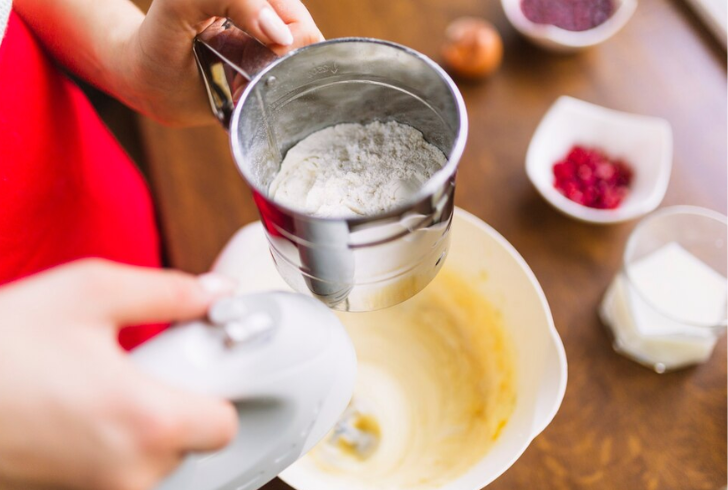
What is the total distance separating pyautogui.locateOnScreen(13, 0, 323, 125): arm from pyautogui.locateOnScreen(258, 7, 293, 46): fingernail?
32mm

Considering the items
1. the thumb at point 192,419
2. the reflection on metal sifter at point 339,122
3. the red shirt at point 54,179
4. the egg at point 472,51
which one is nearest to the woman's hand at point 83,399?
the thumb at point 192,419

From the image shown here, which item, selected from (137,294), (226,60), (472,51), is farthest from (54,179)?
(472,51)

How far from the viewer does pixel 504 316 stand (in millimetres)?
652

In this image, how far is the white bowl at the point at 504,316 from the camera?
51cm

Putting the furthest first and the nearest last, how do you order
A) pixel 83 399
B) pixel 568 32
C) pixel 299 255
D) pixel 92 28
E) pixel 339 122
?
pixel 568 32
pixel 92 28
pixel 339 122
pixel 299 255
pixel 83 399

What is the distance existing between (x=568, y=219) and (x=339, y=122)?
422 millimetres

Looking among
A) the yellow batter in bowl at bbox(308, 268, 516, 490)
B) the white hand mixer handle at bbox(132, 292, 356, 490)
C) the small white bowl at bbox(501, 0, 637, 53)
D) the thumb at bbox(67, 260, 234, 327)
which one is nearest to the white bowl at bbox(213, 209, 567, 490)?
the yellow batter in bowl at bbox(308, 268, 516, 490)

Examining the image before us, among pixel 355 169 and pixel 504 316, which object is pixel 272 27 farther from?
pixel 504 316

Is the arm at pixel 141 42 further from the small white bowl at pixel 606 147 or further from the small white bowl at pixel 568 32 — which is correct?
the small white bowl at pixel 568 32

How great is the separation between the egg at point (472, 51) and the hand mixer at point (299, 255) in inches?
17.7

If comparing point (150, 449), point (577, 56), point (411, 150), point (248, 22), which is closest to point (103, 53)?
point (248, 22)

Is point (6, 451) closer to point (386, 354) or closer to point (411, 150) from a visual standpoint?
point (411, 150)

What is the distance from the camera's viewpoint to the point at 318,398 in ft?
1.24

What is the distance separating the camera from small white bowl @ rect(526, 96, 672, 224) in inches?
30.4
